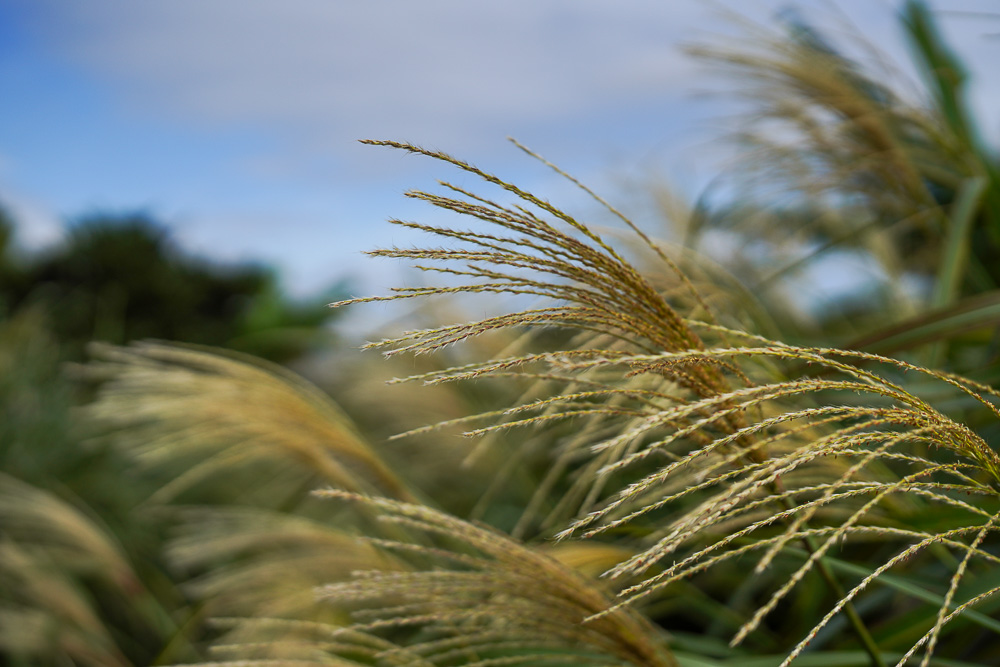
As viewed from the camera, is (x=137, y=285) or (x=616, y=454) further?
(x=137, y=285)

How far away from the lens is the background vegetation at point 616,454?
799 mm

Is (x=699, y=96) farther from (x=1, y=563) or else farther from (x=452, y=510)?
(x=1, y=563)

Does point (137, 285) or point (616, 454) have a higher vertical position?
point (616, 454)

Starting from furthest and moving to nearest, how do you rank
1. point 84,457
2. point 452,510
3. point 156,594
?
point 84,457
point 156,594
point 452,510

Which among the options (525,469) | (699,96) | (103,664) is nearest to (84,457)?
(103,664)

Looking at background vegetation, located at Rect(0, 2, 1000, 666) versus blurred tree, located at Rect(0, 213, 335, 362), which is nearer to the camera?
background vegetation, located at Rect(0, 2, 1000, 666)

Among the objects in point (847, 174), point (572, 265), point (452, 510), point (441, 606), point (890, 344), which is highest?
point (847, 174)

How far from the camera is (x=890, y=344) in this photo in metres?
1.33

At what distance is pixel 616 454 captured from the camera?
1.01 metres

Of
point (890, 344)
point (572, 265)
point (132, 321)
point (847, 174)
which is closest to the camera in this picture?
point (572, 265)

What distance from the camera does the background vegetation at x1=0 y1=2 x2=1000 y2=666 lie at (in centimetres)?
80

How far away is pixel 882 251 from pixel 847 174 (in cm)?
42

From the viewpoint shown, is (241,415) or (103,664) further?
(103,664)

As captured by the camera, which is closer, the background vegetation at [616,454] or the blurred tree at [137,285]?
the background vegetation at [616,454]
